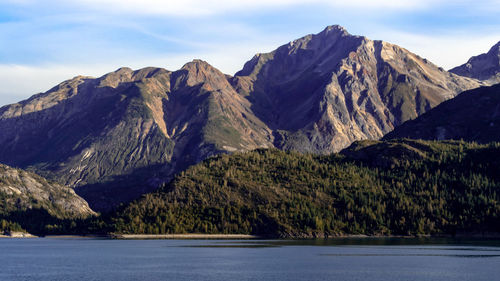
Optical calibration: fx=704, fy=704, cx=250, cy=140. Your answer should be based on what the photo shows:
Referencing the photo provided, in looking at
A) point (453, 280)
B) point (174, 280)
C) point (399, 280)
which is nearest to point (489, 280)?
point (453, 280)

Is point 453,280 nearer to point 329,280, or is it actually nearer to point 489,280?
point 489,280

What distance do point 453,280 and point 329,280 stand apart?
35.0 meters

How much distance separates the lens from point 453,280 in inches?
7844

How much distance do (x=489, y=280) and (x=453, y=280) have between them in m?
9.68

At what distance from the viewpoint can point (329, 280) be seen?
200 m

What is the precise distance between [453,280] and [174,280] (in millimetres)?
78991

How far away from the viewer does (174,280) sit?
19988 centimetres

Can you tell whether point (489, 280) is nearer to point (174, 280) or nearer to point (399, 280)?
point (399, 280)

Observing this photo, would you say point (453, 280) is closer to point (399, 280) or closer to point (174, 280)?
point (399, 280)

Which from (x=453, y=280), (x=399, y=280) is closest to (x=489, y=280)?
(x=453, y=280)

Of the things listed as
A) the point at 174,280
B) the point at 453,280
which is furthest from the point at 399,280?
the point at 174,280

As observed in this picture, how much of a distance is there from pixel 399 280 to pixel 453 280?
15.3 meters

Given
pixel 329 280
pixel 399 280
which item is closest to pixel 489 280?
pixel 399 280

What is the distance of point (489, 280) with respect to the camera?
197 m
